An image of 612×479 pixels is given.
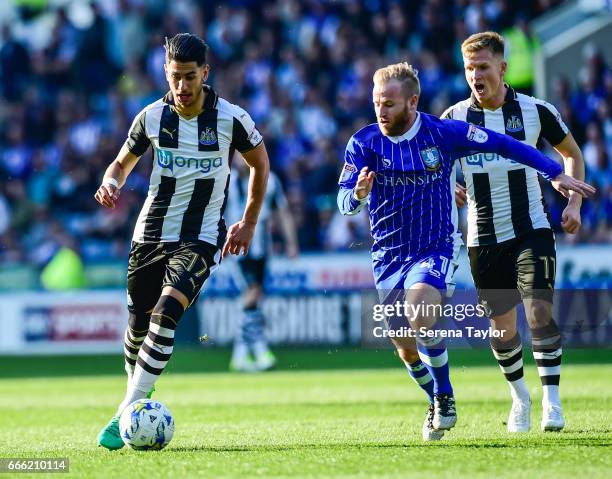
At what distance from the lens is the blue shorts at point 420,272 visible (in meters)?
6.90

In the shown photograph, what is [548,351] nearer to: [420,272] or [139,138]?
[420,272]

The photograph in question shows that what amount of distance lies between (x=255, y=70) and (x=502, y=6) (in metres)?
4.56

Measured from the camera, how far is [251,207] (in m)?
7.39

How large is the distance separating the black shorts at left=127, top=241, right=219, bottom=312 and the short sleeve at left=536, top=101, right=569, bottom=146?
2.38 metres

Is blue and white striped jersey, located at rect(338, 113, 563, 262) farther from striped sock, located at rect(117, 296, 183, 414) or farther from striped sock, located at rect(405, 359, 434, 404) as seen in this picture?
striped sock, located at rect(117, 296, 183, 414)

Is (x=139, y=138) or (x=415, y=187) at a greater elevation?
(x=139, y=138)

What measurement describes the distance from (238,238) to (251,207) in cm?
24

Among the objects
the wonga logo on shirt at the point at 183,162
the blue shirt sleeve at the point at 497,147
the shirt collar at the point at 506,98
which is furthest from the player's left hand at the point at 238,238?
the shirt collar at the point at 506,98

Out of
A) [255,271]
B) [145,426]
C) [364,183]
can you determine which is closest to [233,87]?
[255,271]

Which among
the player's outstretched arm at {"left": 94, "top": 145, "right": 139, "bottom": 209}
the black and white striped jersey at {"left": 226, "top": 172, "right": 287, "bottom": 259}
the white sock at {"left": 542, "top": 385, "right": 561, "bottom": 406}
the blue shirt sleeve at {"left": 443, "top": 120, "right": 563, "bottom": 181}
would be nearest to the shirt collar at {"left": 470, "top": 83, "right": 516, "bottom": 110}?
the blue shirt sleeve at {"left": 443, "top": 120, "right": 563, "bottom": 181}

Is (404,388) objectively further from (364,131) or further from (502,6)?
(502,6)

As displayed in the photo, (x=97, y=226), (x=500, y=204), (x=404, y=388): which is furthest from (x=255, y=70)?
(x=500, y=204)

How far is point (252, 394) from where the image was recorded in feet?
36.7
